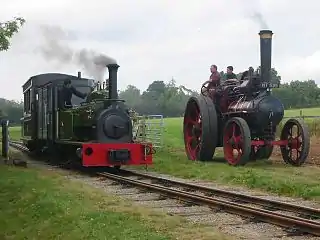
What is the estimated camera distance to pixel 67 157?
57.8ft

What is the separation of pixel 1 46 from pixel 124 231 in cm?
1253

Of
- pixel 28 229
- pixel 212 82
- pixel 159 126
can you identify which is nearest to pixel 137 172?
pixel 212 82

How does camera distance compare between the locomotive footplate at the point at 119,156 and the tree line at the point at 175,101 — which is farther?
the tree line at the point at 175,101

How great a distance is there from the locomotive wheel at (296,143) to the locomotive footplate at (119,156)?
4.61m

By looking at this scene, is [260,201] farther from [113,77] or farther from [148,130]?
[148,130]

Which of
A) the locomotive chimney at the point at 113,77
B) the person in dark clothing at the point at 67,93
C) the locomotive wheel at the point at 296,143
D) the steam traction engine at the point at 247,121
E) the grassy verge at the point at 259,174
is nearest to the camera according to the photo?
the grassy verge at the point at 259,174

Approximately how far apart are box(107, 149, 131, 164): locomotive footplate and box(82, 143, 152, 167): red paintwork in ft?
0.24

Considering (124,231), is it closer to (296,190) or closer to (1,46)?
(296,190)

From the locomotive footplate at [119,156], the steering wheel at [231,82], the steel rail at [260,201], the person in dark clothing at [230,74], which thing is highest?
the person in dark clothing at [230,74]

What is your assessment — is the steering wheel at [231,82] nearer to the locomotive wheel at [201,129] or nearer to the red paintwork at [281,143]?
the locomotive wheel at [201,129]

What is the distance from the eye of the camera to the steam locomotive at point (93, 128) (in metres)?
14.4

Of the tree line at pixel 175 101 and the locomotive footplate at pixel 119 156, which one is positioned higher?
the tree line at pixel 175 101

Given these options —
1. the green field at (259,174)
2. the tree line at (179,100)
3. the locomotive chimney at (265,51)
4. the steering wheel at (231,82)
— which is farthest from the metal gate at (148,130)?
the tree line at (179,100)

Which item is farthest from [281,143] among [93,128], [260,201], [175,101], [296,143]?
[175,101]
